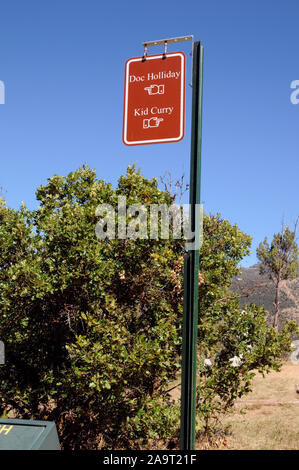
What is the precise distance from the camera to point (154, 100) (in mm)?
4797

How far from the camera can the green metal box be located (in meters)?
4.18

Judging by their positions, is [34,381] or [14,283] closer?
[14,283]

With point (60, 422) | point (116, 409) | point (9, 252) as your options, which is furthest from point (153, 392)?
point (9, 252)

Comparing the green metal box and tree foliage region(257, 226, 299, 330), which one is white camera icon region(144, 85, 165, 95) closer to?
the green metal box

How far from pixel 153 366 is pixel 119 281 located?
1.91 meters

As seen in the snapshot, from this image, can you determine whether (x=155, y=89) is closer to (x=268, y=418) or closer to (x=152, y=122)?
(x=152, y=122)

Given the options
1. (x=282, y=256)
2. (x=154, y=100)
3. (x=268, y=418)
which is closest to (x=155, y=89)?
(x=154, y=100)

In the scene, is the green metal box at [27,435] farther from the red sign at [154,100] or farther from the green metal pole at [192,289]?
the red sign at [154,100]

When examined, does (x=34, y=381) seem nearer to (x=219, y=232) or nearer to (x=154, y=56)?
(x=219, y=232)

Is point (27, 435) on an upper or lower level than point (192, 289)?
lower

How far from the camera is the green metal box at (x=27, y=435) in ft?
13.7

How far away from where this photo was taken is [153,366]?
8820 millimetres

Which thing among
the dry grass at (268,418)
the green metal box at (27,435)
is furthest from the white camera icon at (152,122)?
the dry grass at (268,418)

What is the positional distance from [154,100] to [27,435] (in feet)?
11.9
